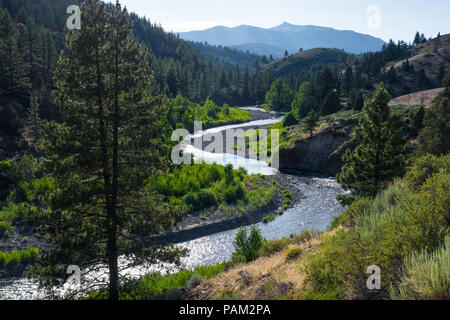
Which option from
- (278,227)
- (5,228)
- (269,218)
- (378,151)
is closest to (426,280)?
(378,151)

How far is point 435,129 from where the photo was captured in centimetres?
2841

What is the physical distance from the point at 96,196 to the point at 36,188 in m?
24.0

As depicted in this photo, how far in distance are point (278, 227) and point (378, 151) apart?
1441 centimetres

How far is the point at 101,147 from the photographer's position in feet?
42.4

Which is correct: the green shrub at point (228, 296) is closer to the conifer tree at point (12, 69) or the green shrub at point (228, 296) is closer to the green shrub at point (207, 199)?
the green shrub at point (207, 199)

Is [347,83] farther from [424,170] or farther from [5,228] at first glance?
[5,228]

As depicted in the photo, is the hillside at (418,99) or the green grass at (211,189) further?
the hillside at (418,99)

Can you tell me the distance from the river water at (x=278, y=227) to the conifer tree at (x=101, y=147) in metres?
2.76

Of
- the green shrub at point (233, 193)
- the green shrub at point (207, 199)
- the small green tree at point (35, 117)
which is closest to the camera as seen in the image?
the green shrub at point (207, 199)

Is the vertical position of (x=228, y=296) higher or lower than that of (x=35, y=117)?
lower

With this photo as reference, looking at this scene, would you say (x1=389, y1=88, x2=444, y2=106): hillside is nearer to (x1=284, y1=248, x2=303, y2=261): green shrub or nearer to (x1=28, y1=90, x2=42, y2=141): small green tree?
(x1=284, y1=248, x2=303, y2=261): green shrub

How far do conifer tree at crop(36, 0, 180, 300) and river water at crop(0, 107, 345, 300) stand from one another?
276 centimetres

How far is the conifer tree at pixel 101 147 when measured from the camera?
12.2 metres

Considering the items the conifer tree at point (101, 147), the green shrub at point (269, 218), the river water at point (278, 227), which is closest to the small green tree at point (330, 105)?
the river water at point (278, 227)
